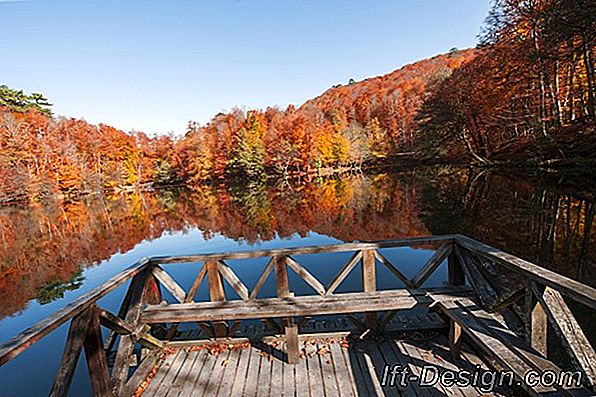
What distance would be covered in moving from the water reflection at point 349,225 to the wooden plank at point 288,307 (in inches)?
203

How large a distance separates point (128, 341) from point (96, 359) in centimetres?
63

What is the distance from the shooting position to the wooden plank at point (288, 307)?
3457mm

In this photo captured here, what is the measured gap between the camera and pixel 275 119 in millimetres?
51969

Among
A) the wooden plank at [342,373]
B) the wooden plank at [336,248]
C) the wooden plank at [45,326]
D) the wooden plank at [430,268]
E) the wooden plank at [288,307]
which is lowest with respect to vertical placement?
the wooden plank at [342,373]

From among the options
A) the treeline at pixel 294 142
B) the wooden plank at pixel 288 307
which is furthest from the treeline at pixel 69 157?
the wooden plank at pixel 288 307

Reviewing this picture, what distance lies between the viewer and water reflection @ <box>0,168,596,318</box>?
9.29 metres

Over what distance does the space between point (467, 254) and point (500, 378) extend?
4.19 feet

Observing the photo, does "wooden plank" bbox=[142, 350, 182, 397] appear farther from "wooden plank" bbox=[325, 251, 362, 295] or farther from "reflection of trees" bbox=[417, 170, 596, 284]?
Answer: "reflection of trees" bbox=[417, 170, 596, 284]

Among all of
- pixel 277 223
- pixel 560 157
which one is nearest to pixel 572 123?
pixel 560 157

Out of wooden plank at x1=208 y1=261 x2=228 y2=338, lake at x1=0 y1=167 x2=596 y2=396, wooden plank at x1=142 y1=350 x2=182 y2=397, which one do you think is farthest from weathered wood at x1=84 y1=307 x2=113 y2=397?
lake at x1=0 y1=167 x2=596 y2=396

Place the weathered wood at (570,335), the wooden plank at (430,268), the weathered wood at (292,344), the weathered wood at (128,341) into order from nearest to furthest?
the weathered wood at (570,335), the weathered wood at (128,341), the weathered wood at (292,344), the wooden plank at (430,268)

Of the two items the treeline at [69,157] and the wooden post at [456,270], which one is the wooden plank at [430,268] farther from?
the treeline at [69,157]

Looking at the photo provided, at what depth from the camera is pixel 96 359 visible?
8.80ft

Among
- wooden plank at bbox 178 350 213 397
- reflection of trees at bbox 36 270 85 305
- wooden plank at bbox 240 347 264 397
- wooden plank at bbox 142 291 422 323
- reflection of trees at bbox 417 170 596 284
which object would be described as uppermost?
wooden plank at bbox 142 291 422 323
